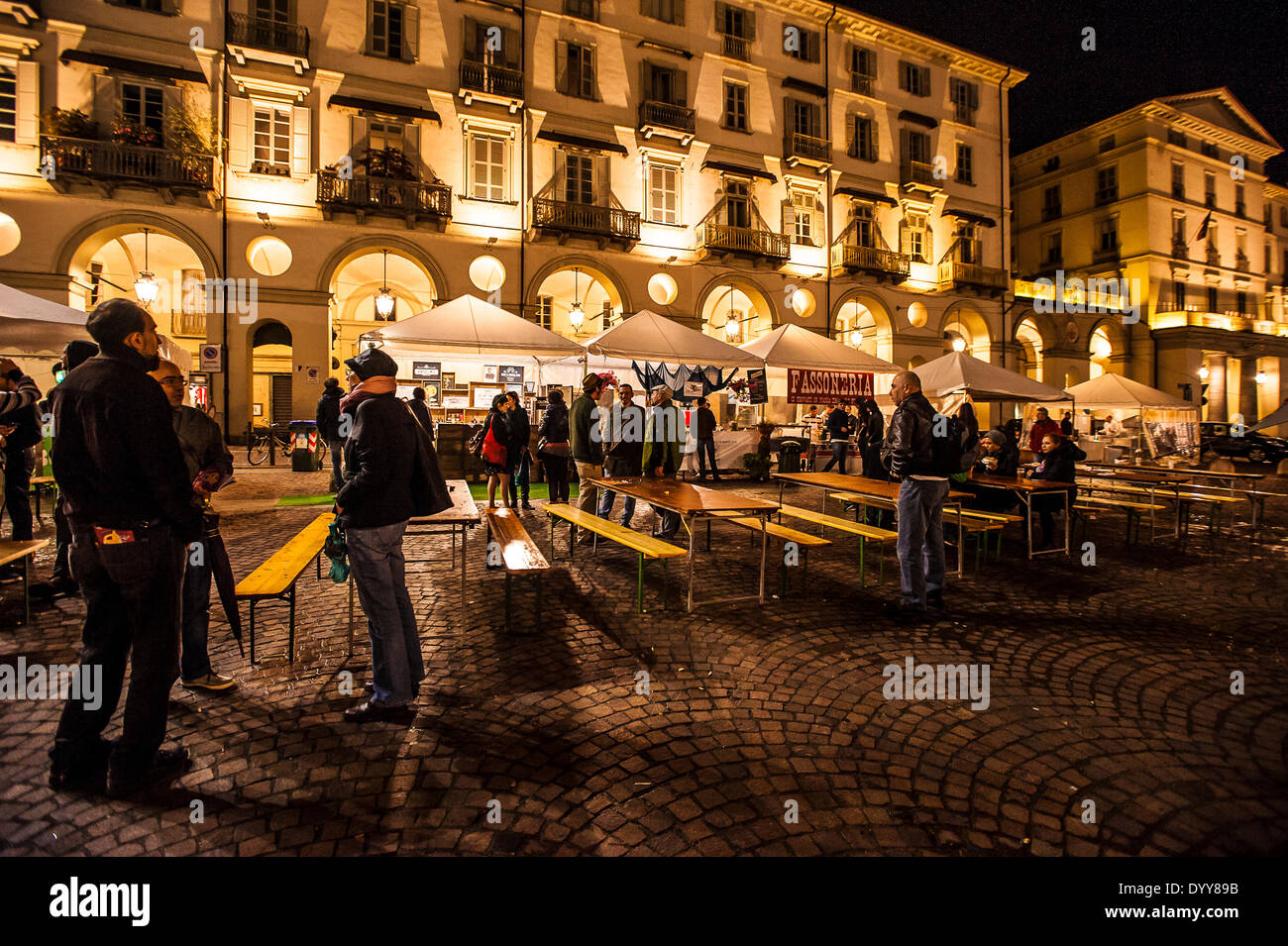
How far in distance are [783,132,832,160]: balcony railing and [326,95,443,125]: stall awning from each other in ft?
40.3

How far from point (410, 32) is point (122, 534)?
20.8m

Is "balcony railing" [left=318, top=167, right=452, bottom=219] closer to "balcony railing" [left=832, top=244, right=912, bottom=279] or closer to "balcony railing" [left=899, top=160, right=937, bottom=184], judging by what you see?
"balcony railing" [left=832, top=244, right=912, bottom=279]

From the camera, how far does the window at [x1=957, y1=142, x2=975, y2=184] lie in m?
26.3

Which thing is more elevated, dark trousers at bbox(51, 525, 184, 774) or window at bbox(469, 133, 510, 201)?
window at bbox(469, 133, 510, 201)

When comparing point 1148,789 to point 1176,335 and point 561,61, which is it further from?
point 1176,335

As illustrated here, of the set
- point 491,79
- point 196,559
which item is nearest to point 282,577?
point 196,559

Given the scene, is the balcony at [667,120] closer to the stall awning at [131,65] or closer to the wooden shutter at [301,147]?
the wooden shutter at [301,147]

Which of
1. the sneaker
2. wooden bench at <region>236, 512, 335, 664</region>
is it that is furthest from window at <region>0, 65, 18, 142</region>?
the sneaker

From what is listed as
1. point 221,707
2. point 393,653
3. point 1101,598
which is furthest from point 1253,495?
point 221,707

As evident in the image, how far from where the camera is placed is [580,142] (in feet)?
63.2

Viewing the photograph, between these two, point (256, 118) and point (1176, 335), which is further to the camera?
point (1176, 335)

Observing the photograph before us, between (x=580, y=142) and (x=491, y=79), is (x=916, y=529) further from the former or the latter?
(x=491, y=79)

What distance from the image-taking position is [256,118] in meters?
16.5
